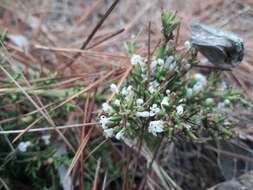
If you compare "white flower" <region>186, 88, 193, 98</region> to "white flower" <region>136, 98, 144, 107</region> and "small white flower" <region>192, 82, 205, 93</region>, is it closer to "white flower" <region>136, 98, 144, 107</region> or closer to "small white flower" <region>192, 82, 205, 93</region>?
"small white flower" <region>192, 82, 205, 93</region>

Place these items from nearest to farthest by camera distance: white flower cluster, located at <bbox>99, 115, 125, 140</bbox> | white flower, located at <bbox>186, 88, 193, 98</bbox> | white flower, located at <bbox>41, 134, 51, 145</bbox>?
white flower cluster, located at <bbox>99, 115, 125, 140</bbox> < white flower, located at <bbox>186, 88, 193, 98</bbox> < white flower, located at <bbox>41, 134, 51, 145</bbox>

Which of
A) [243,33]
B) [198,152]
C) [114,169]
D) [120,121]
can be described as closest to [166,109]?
[120,121]

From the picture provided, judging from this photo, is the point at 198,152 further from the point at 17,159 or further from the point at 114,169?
the point at 17,159

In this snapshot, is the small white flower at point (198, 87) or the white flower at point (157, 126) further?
the small white flower at point (198, 87)

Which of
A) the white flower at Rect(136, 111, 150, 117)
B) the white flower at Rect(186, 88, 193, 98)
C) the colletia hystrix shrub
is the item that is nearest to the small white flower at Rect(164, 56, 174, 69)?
the colletia hystrix shrub

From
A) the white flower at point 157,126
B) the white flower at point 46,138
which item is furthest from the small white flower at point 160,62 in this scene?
the white flower at point 46,138

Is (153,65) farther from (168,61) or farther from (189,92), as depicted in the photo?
(189,92)

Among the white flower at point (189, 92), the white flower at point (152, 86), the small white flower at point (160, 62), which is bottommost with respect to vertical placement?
the white flower at point (189, 92)

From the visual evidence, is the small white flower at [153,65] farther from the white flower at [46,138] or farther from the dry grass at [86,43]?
the white flower at [46,138]
